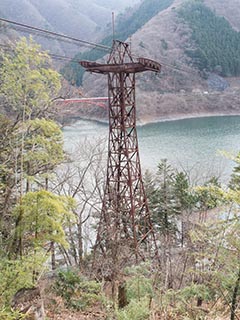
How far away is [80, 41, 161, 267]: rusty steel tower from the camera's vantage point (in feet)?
21.9

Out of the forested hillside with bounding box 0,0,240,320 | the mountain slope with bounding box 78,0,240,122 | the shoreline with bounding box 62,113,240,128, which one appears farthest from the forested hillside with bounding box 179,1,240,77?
the forested hillside with bounding box 0,0,240,320

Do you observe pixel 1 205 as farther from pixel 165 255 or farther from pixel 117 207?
pixel 165 255

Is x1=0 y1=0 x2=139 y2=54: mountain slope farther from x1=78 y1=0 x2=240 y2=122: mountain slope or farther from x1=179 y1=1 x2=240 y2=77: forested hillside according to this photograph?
x1=179 y1=1 x2=240 y2=77: forested hillside

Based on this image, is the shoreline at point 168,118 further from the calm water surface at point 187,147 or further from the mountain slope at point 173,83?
the calm water surface at point 187,147

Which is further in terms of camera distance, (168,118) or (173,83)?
(173,83)

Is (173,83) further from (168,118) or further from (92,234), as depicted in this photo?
(92,234)

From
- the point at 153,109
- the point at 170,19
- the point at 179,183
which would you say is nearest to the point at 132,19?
the point at 170,19

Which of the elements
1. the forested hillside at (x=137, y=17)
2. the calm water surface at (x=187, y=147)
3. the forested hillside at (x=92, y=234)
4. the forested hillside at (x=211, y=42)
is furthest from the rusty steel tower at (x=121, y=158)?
the forested hillside at (x=137, y=17)

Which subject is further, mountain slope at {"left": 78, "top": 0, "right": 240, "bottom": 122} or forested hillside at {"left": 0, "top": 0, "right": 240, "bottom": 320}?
mountain slope at {"left": 78, "top": 0, "right": 240, "bottom": 122}

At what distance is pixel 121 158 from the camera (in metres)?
7.14

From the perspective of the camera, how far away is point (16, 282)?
13.4 feet

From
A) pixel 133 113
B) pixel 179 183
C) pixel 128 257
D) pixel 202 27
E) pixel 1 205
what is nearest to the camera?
pixel 1 205

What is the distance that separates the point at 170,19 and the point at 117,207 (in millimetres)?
48133

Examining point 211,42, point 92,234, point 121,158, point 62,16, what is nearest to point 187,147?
point 92,234
